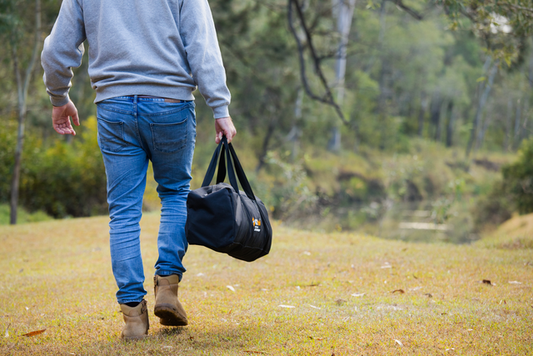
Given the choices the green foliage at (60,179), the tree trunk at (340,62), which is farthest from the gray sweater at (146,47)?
the tree trunk at (340,62)

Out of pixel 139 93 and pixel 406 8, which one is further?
pixel 406 8

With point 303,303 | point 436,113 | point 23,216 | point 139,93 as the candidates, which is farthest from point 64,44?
point 436,113

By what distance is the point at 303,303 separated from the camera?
330 cm

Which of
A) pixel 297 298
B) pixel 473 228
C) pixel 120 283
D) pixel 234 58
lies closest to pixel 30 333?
pixel 120 283

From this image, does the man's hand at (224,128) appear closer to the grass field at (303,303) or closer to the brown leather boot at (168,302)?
the brown leather boot at (168,302)

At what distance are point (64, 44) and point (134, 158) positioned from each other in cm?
71

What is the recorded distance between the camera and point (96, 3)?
2.52 metres

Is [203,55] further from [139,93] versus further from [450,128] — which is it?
[450,128]

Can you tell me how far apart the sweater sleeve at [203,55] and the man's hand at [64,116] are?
878 millimetres

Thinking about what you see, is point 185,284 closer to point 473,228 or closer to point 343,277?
point 343,277

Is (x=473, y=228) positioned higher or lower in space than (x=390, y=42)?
lower

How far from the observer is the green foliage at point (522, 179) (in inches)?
540

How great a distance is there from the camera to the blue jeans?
8.05ft

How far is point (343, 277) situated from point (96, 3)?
284cm
